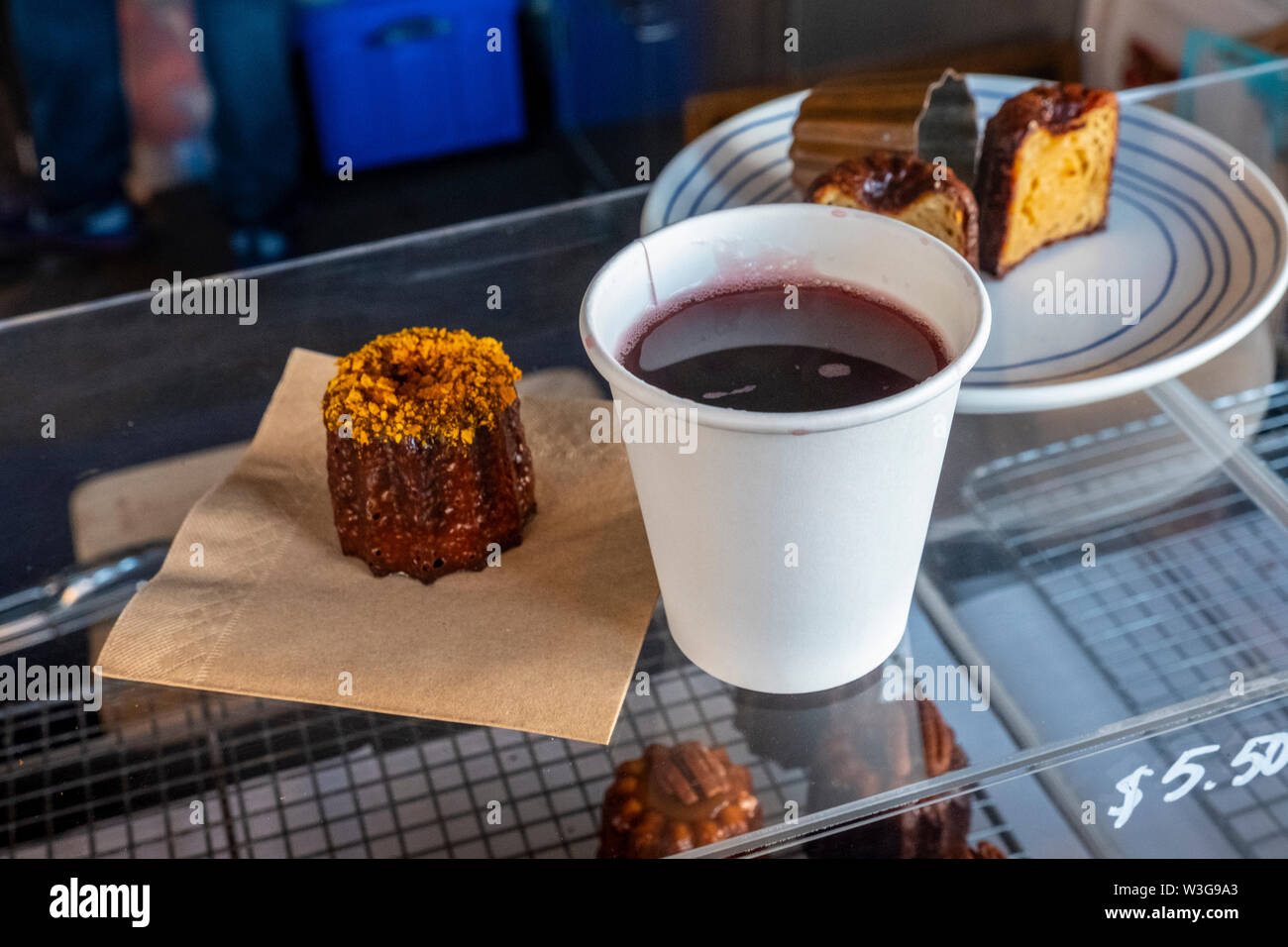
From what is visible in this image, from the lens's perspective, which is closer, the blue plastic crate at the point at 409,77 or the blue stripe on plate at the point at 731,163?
the blue stripe on plate at the point at 731,163

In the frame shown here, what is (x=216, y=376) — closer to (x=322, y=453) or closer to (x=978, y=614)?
(x=322, y=453)

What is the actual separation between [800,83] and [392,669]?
1660 mm

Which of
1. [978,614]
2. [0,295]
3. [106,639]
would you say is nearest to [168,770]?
[106,639]

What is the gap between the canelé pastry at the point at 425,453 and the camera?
70 centimetres

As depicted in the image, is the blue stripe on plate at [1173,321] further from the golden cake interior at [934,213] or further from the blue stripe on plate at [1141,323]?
the golden cake interior at [934,213]

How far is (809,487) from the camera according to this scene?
587mm

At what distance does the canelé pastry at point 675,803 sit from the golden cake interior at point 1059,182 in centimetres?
51

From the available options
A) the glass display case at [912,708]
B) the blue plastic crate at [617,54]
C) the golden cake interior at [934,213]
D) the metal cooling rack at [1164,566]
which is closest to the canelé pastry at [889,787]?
the glass display case at [912,708]

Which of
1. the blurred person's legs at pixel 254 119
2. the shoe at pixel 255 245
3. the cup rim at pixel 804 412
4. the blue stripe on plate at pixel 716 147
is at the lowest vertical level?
the shoe at pixel 255 245

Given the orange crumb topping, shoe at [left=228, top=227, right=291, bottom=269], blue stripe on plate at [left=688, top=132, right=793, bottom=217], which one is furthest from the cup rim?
shoe at [left=228, top=227, right=291, bottom=269]

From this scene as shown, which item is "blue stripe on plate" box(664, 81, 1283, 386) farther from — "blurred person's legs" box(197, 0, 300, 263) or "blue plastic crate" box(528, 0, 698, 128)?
"blurred person's legs" box(197, 0, 300, 263)

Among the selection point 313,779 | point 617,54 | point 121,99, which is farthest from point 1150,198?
point 121,99

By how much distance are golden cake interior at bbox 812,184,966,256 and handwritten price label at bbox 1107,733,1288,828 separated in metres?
0.38

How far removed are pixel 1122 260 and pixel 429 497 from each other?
0.57 meters
